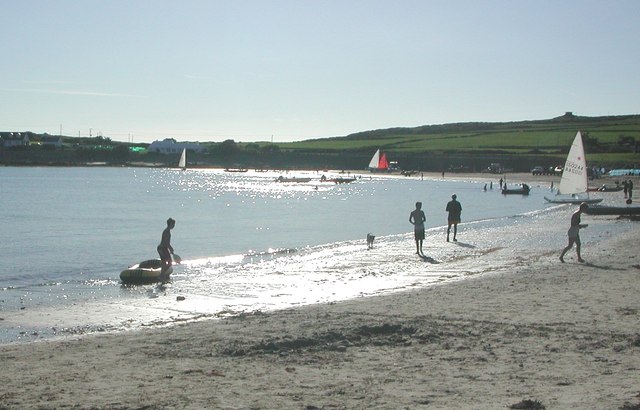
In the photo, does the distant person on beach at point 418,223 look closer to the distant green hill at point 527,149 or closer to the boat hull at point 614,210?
the boat hull at point 614,210

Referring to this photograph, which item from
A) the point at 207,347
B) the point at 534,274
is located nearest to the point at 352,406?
the point at 207,347

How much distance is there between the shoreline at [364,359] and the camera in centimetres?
984

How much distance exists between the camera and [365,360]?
11.9 metres

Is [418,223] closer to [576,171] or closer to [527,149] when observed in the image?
[576,171]

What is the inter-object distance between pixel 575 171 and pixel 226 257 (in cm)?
3454

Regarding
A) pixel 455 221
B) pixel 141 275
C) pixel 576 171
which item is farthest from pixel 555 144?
pixel 141 275

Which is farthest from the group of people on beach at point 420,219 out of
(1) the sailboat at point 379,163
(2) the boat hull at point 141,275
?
(1) the sailboat at point 379,163

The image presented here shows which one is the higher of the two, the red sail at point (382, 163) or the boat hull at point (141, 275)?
the red sail at point (382, 163)

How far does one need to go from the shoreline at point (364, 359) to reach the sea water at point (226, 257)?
2.67 m

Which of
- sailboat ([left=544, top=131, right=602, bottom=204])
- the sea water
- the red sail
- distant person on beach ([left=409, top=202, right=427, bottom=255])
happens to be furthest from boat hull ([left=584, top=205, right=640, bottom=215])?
the red sail

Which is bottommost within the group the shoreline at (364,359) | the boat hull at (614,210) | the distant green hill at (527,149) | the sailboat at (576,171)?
the shoreline at (364,359)

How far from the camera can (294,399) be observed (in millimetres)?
9789

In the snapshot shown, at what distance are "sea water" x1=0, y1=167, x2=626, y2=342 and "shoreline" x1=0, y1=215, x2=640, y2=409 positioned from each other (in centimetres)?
267

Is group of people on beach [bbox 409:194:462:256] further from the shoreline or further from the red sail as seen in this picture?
the red sail
